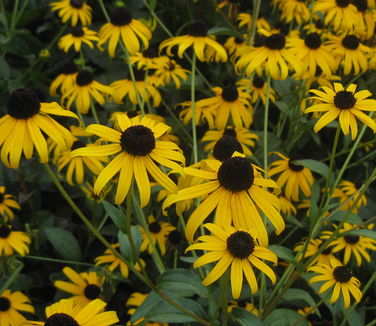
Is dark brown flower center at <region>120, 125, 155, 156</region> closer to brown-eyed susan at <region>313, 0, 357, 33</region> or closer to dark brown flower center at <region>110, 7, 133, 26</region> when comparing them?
dark brown flower center at <region>110, 7, 133, 26</region>

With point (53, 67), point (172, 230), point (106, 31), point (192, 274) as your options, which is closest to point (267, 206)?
point (192, 274)

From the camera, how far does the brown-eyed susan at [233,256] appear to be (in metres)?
1.43

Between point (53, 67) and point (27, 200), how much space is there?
1458 millimetres

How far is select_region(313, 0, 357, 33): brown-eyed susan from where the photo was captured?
2.71m

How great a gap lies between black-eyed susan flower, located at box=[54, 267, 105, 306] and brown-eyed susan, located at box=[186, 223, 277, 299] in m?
0.90

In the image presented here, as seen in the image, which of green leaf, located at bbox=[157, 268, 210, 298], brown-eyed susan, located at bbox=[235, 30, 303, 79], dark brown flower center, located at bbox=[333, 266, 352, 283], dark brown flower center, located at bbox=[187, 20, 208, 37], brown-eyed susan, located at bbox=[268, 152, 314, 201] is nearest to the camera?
green leaf, located at bbox=[157, 268, 210, 298]

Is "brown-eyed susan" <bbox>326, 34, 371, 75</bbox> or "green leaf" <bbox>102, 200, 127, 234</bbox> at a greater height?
"green leaf" <bbox>102, 200, 127, 234</bbox>

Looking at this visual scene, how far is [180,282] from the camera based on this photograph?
5.13 ft

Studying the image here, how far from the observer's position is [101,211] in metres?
2.63

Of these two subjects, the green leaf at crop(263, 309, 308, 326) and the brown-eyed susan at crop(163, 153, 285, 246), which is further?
the green leaf at crop(263, 309, 308, 326)

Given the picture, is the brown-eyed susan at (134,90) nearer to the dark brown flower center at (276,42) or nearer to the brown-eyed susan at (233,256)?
the dark brown flower center at (276,42)

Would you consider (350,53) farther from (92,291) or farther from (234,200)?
(92,291)


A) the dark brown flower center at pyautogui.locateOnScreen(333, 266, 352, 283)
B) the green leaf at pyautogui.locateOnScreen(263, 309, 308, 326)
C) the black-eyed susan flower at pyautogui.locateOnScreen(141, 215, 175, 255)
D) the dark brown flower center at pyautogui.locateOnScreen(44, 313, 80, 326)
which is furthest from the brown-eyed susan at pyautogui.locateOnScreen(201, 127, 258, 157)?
the dark brown flower center at pyautogui.locateOnScreen(44, 313, 80, 326)

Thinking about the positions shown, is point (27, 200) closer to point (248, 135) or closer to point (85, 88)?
point (85, 88)
